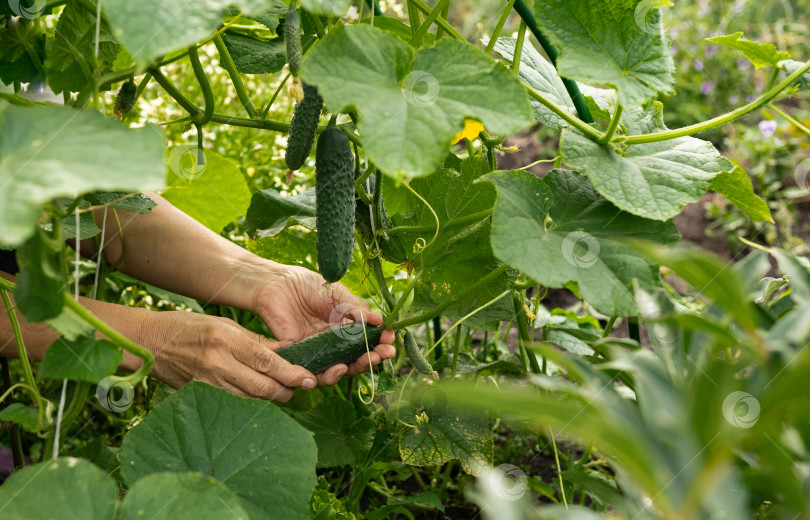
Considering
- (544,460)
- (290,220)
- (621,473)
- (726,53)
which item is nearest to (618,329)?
(544,460)

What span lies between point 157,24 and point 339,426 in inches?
37.7

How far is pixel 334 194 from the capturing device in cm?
97

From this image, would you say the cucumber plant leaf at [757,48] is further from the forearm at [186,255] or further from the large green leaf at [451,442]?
the forearm at [186,255]

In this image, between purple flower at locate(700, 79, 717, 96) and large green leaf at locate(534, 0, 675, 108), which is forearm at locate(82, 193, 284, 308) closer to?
large green leaf at locate(534, 0, 675, 108)

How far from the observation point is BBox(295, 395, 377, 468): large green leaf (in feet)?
4.59

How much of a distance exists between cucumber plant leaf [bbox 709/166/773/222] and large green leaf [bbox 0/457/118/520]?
0.94 metres

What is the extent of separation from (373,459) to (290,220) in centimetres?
51

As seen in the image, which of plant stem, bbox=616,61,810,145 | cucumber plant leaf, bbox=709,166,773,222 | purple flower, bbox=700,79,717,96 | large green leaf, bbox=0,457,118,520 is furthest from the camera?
purple flower, bbox=700,79,717,96

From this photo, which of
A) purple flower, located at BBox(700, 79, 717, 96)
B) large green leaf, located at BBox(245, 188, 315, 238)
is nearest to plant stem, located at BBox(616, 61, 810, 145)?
large green leaf, located at BBox(245, 188, 315, 238)

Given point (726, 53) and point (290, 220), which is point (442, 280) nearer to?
point (290, 220)

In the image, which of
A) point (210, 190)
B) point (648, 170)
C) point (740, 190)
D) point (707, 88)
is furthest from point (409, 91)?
point (707, 88)

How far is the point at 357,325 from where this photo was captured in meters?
1.26

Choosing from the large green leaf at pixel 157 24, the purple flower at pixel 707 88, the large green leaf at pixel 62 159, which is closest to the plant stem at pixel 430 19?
the large green leaf at pixel 157 24

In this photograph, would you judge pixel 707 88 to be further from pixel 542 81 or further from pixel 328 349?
pixel 328 349
